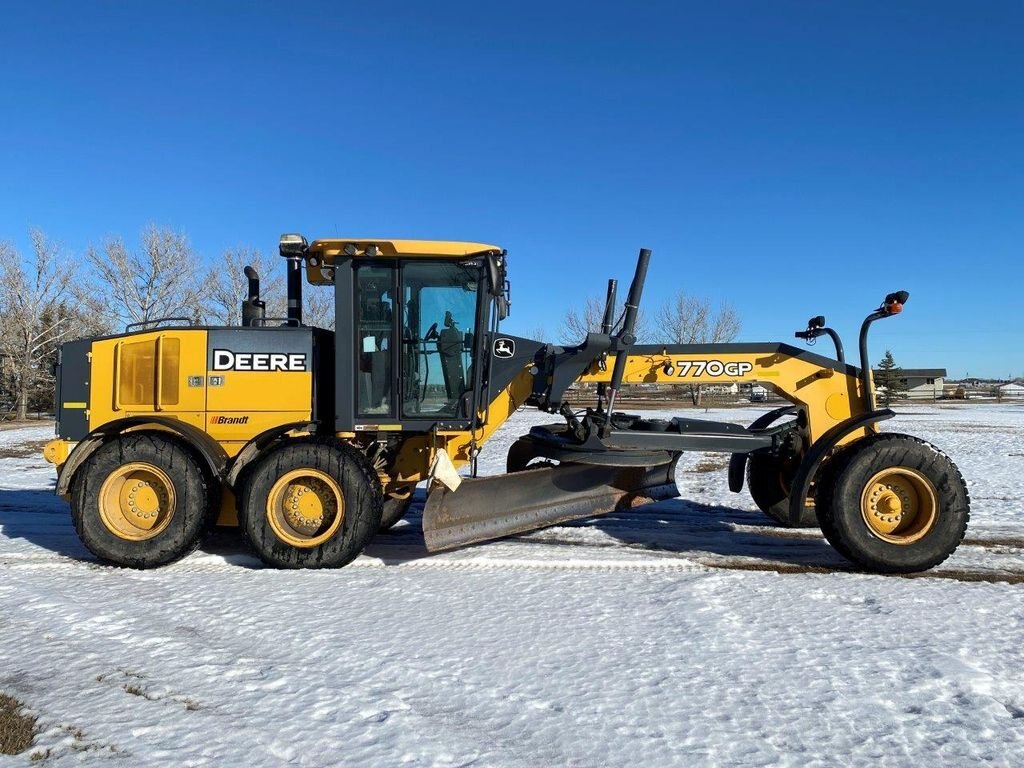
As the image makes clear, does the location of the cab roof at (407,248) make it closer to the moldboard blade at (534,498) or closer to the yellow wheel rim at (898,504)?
the moldboard blade at (534,498)

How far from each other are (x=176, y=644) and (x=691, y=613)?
3036mm

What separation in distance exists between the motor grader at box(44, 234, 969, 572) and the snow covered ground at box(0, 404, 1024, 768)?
1.30 feet

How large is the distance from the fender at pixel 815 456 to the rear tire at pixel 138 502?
476 centimetres

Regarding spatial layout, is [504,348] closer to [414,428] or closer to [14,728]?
[414,428]

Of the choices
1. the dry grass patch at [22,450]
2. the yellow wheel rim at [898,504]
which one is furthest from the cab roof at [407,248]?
the dry grass patch at [22,450]

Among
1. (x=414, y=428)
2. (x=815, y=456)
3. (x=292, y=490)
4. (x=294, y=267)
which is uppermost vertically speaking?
(x=294, y=267)

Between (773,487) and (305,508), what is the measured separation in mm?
4541

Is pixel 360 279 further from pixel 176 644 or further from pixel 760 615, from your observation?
pixel 760 615

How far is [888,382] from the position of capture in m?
50.8

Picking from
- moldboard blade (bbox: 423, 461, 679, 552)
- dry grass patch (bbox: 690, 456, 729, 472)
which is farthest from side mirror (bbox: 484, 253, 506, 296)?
dry grass patch (bbox: 690, 456, 729, 472)

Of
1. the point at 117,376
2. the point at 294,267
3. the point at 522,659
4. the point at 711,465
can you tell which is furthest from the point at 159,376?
the point at 711,465

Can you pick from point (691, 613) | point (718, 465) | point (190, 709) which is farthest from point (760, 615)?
point (718, 465)

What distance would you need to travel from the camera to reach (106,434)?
5.97m

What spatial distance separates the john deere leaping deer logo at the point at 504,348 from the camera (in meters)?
6.14
